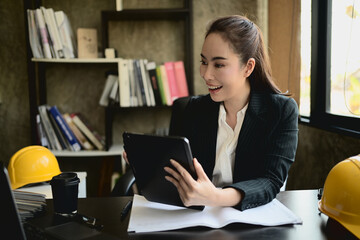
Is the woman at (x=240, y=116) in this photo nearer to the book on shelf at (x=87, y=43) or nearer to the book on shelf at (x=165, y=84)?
the book on shelf at (x=165, y=84)

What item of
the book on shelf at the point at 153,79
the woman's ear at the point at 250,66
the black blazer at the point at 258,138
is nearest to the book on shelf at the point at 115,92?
the book on shelf at the point at 153,79

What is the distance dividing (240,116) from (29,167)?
1.03 m

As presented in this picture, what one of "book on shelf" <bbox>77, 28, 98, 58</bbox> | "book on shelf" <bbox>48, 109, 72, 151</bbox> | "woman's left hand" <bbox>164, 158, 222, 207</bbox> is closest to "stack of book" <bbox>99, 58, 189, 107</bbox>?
"book on shelf" <bbox>77, 28, 98, 58</bbox>

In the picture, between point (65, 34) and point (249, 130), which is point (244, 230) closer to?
point (249, 130)

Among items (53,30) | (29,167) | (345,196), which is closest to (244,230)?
(345,196)

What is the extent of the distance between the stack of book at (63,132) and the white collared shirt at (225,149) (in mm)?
1265

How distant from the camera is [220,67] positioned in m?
1.25

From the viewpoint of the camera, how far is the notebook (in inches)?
22.0

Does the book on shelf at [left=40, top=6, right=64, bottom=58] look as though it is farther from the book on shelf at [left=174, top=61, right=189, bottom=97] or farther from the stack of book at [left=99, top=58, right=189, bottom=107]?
the book on shelf at [left=174, top=61, right=189, bottom=97]

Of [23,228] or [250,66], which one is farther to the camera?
[250,66]

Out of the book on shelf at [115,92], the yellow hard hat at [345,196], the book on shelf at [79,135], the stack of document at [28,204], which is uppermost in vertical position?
the book on shelf at [115,92]

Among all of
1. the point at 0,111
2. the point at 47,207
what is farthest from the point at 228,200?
the point at 0,111

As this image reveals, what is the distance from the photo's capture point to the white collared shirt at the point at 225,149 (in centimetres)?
131

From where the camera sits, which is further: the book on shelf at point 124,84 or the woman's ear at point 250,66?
the book on shelf at point 124,84
